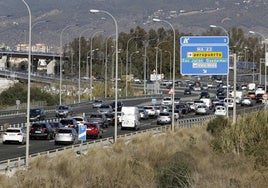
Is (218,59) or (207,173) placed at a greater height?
(218,59)

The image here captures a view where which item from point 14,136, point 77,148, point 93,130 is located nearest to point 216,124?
point 93,130

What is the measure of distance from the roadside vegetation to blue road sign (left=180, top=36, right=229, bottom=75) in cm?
483

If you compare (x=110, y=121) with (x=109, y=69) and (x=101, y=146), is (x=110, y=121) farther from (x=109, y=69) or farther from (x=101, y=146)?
(x=109, y=69)

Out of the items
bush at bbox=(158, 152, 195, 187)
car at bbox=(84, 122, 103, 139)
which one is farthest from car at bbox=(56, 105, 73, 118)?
bush at bbox=(158, 152, 195, 187)

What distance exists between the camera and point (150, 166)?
32656 millimetres

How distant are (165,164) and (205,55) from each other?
66.3 ft

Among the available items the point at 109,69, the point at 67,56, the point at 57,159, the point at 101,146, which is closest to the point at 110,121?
the point at 101,146

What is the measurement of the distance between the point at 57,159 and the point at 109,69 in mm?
126718

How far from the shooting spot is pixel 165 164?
104ft

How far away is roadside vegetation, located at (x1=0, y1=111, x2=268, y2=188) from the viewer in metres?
26.3

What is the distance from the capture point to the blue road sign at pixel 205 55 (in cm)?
5047

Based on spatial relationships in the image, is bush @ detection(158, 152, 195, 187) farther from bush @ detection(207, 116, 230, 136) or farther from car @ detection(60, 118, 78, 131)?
car @ detection(60, 118, 78, 131)

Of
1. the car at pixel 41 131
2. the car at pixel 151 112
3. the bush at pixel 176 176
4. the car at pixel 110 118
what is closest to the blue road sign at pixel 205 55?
the car at pixel 41 131

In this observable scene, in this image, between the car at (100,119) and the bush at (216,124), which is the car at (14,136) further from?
the bush at (216,124)
